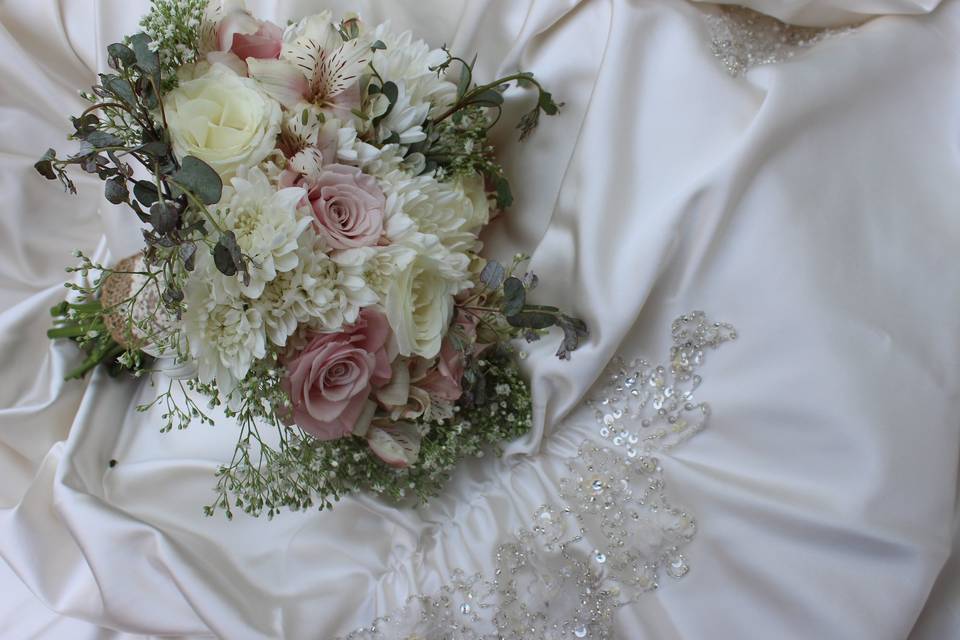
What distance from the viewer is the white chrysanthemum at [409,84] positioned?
946 millimetres

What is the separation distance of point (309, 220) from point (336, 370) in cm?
19

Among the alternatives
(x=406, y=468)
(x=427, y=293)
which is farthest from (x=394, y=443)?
(x=427, y=293)

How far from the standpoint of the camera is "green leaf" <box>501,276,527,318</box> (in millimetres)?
934

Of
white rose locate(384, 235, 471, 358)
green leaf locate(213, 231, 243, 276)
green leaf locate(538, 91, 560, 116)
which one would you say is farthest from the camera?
green leaf locate(538, 91, 560, 116)

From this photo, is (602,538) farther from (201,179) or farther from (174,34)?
(174,34)

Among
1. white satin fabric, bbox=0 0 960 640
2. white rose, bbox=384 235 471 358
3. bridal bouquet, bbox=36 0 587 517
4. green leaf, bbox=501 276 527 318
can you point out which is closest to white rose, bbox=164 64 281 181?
bridal bouquet, bbox=36 0 587 517

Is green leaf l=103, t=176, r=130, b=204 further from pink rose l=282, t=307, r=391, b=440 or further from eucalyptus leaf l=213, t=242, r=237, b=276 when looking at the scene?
pink rose l=282, t=307, r=391, b=440

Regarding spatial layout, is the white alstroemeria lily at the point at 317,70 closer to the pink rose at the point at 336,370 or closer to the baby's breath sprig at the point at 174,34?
the baby's breath sprig at the point at 174,34

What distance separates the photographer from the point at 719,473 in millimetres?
1051

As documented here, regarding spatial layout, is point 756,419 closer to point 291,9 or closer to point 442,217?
point 442,217

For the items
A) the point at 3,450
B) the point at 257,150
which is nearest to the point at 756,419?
the point at 257,150

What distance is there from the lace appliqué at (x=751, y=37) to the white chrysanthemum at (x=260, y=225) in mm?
704

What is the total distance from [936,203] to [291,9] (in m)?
1.08

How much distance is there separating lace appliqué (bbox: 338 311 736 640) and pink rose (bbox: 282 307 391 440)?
36 cm
